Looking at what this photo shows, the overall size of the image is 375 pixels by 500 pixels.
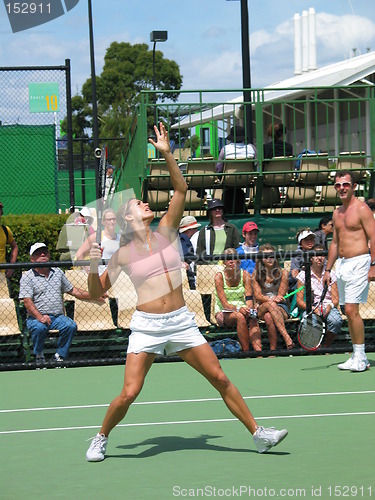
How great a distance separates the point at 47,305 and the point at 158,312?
5107 mm

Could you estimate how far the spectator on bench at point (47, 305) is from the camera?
1070 centimetres

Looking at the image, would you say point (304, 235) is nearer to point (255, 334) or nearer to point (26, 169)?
point (255, 334)

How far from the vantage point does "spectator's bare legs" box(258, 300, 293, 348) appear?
11047 millimetres

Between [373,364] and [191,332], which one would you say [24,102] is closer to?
[373,364]

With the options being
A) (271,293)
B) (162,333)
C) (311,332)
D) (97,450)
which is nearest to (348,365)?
(311,332)

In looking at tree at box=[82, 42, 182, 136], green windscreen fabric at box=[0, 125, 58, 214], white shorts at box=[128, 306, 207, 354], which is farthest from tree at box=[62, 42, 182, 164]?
white shorts at box=[128, 306, 207, 354]

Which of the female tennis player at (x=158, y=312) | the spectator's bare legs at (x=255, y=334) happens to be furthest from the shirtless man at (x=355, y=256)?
A: the female tennis player at (x=158, y=312)

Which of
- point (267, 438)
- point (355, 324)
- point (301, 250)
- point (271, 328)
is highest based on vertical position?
point (301, 250)

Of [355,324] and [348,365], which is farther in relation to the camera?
[348,365]

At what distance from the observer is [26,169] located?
50.3ft

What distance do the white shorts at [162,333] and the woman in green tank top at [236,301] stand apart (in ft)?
16.6

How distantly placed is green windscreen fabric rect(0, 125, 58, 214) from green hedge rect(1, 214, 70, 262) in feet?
6.02

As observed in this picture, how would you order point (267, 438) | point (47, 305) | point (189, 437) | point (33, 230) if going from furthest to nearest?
point (33, 230)
point (47, 305)
point (189, 437)
point (267, 438)

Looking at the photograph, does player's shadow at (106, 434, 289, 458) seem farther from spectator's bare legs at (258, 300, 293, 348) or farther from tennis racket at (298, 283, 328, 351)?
spectator's bare legs at (258, 300, 293, 348)
